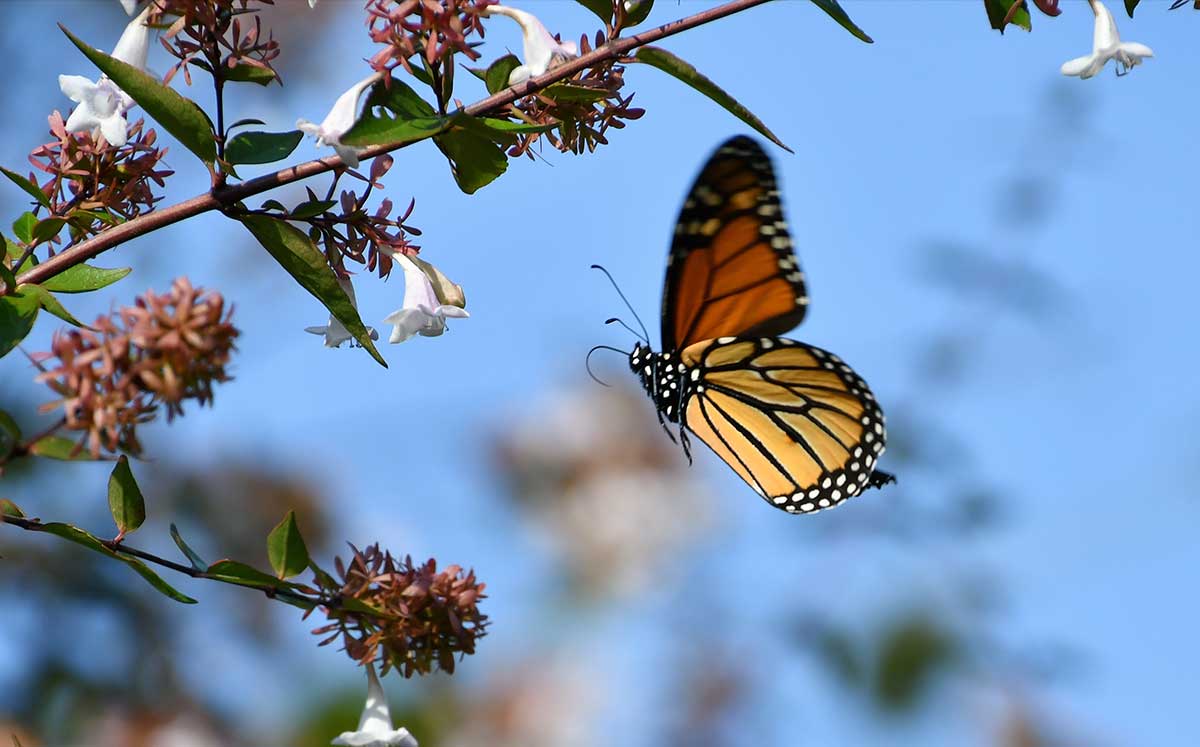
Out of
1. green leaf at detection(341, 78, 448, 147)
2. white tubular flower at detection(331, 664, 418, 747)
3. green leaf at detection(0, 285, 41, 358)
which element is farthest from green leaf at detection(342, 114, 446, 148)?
white tubular flower at detection(331, 664, 418, 747)

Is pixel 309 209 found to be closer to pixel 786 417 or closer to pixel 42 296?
pixel 42 296

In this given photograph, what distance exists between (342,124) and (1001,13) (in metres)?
1.06

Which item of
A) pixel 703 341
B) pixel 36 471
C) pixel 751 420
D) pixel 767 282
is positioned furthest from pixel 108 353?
pixel 36 471

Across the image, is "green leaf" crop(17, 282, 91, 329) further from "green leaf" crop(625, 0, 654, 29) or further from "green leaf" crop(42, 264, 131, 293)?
"green leaf" crop(625, 0, 654, 29)

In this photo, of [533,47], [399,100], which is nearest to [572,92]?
[533,47]

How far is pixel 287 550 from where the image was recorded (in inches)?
69.0

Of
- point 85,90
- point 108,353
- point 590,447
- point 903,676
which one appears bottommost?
point 108,353

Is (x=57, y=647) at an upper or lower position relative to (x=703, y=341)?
lower

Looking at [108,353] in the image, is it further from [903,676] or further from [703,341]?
[903,676]

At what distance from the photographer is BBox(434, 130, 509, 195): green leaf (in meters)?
1.78

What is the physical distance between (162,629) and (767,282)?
3083 millimetres

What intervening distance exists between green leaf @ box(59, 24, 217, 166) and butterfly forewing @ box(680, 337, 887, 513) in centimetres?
198

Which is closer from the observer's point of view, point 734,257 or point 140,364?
point 140,364

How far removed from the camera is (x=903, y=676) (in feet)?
20.7
